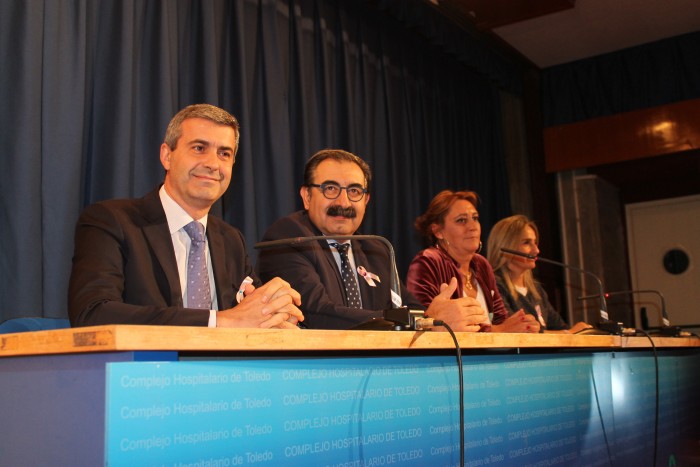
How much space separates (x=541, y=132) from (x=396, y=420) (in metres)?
5.15

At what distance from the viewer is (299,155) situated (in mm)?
3902

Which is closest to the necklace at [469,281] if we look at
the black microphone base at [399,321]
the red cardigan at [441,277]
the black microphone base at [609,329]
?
the red cardigan at [441,277]

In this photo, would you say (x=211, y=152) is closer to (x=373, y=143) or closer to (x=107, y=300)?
(x=107, y=300)

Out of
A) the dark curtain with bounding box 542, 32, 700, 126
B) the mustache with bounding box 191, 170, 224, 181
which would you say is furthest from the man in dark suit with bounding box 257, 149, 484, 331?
the dark curtain with bounding box 542, 32, 700, 126

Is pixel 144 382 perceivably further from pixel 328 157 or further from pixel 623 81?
pixel 623 81

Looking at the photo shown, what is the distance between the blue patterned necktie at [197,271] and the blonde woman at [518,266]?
2.18m

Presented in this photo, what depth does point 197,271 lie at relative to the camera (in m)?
2.10

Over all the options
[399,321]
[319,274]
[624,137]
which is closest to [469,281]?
[319,274]

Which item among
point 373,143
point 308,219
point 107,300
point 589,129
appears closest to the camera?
point 107,300

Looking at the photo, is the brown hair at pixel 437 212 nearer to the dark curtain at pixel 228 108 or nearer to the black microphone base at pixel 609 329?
the dark curtain at pixel 228 108

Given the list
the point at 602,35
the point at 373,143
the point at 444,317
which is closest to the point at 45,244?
the point at 444,317

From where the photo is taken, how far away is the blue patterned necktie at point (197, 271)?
2.06 m

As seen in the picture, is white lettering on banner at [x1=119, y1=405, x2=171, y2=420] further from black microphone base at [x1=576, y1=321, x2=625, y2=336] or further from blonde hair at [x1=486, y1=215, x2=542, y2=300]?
blonde hair at [x1=486, y1=215, x2=542, y2=300]

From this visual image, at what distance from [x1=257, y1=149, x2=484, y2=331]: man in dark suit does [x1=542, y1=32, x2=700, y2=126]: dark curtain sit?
3.76 metres
